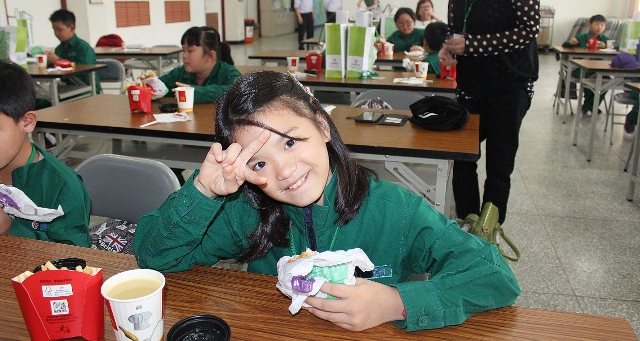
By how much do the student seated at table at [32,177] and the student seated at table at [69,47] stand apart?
3.75 meters

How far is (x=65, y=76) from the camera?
4469 millimetres

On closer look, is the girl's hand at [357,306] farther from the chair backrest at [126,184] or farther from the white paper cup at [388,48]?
the white paper cup at [388,48]

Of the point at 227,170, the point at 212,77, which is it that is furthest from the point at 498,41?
the point at 227,170

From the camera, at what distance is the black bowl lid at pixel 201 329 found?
0.84 m

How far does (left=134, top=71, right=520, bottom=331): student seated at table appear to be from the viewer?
0.91 m

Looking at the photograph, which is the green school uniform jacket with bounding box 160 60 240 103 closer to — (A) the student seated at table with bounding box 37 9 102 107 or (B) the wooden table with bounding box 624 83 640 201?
(A) the student seated at table with bounding box 37 9 102 107

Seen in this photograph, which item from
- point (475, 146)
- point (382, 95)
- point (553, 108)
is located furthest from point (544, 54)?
point (475, 146)

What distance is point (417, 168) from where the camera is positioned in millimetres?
2629

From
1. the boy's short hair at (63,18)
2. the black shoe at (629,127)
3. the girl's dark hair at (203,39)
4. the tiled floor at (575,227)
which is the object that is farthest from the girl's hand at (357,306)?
the boy's short hair at (63,18)

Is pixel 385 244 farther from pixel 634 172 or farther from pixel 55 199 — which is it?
pixel 634 172

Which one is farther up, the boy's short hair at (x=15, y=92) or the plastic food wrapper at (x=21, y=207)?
the boy's short hair at (x=15, y=92)

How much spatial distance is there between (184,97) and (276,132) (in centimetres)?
189

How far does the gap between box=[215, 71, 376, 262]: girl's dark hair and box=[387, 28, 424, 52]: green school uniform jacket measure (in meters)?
4.87

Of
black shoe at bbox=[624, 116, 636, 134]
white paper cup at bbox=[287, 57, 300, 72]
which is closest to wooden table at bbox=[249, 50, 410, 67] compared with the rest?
white paper cup at bbox=[287, 57, 300, 72]
